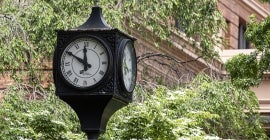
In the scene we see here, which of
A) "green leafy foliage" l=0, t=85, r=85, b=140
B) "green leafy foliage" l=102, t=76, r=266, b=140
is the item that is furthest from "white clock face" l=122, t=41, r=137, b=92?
"green leafy foliage" l=0, t=85, r=85, b=140

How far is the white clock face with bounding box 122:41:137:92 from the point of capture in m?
8.09

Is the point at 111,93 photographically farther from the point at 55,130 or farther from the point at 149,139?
the point at 55,130

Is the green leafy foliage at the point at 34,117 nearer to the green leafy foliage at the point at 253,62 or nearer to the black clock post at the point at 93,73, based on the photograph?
the green leafy foliage at the point at 253,62

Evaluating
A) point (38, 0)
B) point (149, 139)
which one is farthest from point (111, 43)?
point (38, 0)

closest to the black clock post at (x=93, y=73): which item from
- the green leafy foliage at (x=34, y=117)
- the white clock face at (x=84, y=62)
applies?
the white clock face at (x=84, y=62)

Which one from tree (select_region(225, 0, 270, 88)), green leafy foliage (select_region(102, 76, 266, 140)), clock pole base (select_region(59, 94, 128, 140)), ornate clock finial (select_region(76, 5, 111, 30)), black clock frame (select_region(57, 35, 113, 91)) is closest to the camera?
black clock frame (select_region(57, 35, 113, 91))

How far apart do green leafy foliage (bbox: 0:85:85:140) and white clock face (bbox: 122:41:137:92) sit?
5.50 metres

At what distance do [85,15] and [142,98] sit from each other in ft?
5.53

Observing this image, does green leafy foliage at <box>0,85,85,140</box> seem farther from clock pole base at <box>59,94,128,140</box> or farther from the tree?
clock pole base at <box>59,94,128,140</box>

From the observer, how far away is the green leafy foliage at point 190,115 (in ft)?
45.1

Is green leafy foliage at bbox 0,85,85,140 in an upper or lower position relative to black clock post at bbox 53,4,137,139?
lower

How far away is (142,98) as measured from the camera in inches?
685

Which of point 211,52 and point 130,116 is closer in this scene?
point 130,116

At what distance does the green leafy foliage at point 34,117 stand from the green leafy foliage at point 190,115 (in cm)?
67
